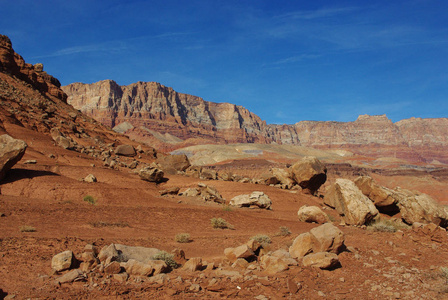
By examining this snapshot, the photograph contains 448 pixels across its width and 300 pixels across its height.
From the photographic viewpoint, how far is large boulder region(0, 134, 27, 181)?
1684 centimetres

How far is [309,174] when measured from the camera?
29391 mm

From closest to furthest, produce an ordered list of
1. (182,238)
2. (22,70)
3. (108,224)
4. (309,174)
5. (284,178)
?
(182,238) → (108,224) → (309,174) → (284,178) → (22,70)

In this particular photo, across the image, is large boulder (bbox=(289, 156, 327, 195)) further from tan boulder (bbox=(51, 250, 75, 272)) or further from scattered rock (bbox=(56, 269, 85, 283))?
scattered rock (bbox=(56, 269, 85, 283))

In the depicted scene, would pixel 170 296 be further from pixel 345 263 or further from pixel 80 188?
pixel 80 188

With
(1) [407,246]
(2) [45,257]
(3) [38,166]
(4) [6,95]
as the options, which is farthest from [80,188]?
(4) [6,95]

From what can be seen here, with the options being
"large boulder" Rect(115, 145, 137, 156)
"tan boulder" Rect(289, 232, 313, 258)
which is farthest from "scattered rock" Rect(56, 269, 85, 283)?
"large boulder" Rect(115, 145, 137, 156)

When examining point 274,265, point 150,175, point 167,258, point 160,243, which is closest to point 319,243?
point 274,265

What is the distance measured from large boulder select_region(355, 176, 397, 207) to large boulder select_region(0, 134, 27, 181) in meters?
18.8

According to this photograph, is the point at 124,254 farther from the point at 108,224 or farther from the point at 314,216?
the point at 314,216

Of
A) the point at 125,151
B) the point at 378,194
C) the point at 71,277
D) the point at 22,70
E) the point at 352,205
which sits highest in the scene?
the point at 22,70

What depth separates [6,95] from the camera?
3319 centimetres

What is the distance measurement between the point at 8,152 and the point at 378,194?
63.7ft

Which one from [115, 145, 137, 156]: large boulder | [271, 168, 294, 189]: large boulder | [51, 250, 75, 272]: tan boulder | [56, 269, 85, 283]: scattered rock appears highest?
[115, 145, 137, 156]: large boulder

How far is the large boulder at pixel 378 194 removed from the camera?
17.6m
